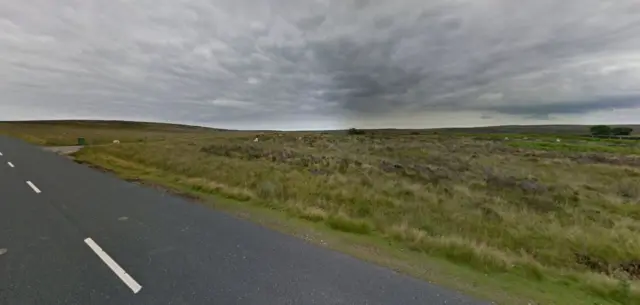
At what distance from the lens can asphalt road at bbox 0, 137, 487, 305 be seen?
3.98m

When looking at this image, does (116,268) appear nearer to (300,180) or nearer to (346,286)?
(346,286)

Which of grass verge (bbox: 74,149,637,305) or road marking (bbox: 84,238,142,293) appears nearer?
road marking (bbox: 84,238,142,293)

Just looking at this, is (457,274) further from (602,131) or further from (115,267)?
(602,131)

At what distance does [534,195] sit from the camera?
1235 centimetres

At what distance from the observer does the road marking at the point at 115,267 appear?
13.6 ft

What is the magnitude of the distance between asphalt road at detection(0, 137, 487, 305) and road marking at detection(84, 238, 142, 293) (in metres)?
0.02

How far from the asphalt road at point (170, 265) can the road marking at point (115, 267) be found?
16 mm

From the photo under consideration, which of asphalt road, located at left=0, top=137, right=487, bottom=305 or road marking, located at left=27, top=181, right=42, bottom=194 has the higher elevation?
road marking, located at left=27, top=181, right=42, bottom=194

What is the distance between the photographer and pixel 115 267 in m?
4.66

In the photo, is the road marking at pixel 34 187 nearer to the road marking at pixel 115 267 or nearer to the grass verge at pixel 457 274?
the road marking at pixel 115 267

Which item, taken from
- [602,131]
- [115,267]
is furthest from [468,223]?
[602,131]

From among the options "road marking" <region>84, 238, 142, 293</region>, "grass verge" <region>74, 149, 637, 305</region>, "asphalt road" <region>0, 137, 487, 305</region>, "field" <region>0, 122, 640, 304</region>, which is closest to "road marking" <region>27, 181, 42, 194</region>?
"asphalt road" <region>0, 137, 487, 305</region>

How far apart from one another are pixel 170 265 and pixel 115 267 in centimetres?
74

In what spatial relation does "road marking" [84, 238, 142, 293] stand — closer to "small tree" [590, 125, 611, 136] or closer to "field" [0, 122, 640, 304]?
"field" [0, 122, 640, 304]
